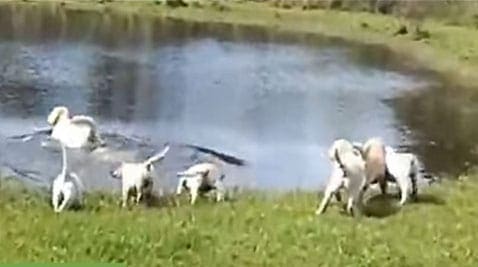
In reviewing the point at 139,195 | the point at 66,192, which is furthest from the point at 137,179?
the point at 66,192

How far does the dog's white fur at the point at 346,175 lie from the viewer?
2340 millimetres

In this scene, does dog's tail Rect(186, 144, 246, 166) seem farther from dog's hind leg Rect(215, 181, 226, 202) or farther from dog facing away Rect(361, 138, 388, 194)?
dog facing away Rect(361, 138, 388, 194)

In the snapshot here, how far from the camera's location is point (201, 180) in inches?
93.5

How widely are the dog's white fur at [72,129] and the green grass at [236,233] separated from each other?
120 mm

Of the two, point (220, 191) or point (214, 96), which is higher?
point (214, 96)

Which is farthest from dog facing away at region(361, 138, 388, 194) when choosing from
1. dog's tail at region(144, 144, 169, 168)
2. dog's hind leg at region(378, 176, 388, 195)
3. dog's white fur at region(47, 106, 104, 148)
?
dog's white fur at region(47, 106, 104, 148)

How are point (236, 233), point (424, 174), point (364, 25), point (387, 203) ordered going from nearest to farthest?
point (236, 233) < point (387, 203) < point (424, 174) < point (364, 25)

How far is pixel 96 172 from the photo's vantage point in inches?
95.3

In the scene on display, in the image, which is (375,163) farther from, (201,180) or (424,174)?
(201,180)

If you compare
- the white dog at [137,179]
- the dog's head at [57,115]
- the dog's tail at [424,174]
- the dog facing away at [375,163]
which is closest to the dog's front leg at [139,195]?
the white dog at [137,179]

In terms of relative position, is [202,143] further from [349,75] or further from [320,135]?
[349,75]

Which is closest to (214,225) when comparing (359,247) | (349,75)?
(359,247)

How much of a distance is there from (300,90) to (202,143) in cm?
31

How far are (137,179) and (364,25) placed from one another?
804mm
